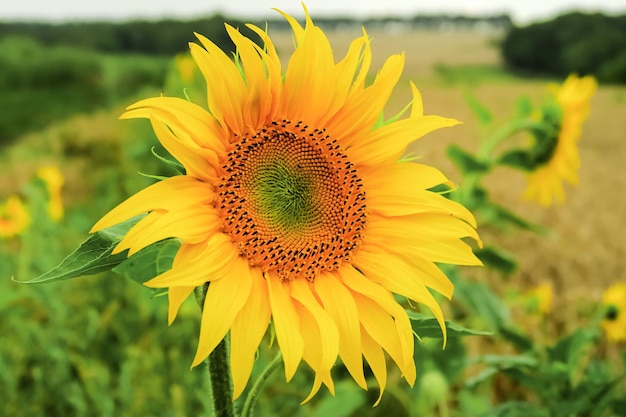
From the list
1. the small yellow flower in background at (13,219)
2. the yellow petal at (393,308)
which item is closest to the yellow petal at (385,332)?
the yellow petal at (393,308)

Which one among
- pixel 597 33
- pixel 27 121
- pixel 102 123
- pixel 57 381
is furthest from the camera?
pixel 27 121

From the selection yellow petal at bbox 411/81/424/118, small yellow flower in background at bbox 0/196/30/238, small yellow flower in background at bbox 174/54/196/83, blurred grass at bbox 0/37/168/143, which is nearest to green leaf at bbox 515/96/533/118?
yellow petal at bbox 411/81/424/118

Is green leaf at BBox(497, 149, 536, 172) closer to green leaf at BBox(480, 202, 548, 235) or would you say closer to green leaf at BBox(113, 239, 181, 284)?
green leaf at BBox(480, 202, 548, 235)

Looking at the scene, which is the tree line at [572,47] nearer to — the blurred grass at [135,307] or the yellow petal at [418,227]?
the blurred grass at [135,307]

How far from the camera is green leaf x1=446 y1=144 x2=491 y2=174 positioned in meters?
1.76

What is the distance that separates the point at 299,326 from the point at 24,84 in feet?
58.3

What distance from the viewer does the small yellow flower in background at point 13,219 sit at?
8.55 feet

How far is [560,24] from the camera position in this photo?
11.8m

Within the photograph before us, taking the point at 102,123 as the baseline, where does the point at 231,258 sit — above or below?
above

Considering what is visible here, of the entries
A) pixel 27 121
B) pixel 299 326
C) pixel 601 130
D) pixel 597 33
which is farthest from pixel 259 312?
pixel 27 121

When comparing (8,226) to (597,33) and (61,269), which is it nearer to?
(61,269)

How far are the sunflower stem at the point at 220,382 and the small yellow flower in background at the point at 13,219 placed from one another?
207cm

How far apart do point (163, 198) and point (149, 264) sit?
17 cm

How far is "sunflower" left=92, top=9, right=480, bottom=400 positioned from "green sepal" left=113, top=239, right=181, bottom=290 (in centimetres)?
8
